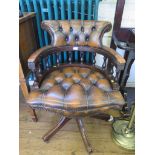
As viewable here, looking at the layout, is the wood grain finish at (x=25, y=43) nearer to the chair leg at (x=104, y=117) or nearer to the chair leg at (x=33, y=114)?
the chair leg at (x=33, y=114)

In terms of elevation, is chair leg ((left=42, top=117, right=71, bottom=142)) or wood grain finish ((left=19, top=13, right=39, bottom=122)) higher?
wood grain finish ((left=19, top=13, right=39, bottom=122))

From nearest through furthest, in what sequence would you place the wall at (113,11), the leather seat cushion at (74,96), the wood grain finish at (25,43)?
the leather seat cushion at (74,96) → the wood grain finish at (25,43) → the wall at (113,11)

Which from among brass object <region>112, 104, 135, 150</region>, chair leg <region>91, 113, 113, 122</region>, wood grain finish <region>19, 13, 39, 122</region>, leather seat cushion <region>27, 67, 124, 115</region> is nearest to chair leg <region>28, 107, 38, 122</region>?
wood grain finish <region>19, 13, 39, 122</region>

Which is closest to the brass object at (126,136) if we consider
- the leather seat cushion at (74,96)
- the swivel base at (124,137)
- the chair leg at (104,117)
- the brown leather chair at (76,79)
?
the swivel base at (124,137)

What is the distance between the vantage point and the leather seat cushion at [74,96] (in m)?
0.96

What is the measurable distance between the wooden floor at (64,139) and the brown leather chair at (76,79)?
0.08m

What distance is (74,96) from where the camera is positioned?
0.99 metres

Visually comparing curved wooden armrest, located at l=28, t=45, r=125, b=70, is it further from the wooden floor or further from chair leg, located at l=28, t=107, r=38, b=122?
the wooden floor

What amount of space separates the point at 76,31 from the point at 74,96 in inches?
22.8

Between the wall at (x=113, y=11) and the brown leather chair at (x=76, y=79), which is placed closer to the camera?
the brown leather chair at (x=76, y=79)

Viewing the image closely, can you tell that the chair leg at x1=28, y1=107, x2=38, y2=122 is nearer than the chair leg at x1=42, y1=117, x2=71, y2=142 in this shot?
No

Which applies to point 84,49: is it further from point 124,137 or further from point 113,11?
point 124,137

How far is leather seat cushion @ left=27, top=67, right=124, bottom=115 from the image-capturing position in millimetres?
963

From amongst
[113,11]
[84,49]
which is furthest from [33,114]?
[113,11]
